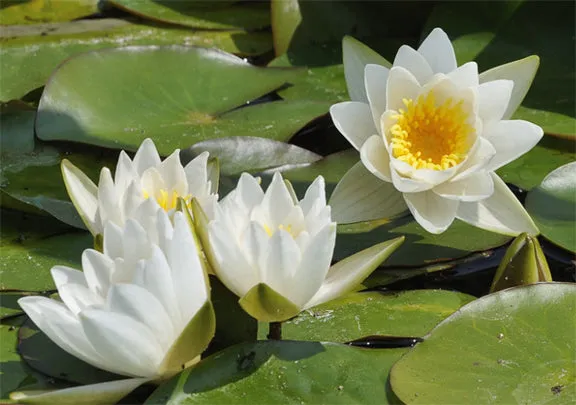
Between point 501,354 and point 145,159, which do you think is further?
point 145,159

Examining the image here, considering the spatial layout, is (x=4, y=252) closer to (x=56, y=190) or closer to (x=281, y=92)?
(x=56, y=190)

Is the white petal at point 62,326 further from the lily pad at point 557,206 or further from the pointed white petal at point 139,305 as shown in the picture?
the lily pad at point 557,206

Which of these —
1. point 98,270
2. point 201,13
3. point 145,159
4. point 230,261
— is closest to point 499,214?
point 230,261

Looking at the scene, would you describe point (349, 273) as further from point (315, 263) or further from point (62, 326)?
point (62, 326)

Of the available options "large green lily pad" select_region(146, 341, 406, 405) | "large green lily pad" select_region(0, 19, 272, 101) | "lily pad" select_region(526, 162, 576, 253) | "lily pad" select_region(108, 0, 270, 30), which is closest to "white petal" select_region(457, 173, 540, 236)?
"lily pad" select_region(526, 162, 576, 253)

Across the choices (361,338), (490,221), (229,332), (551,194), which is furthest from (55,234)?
(551,194)
